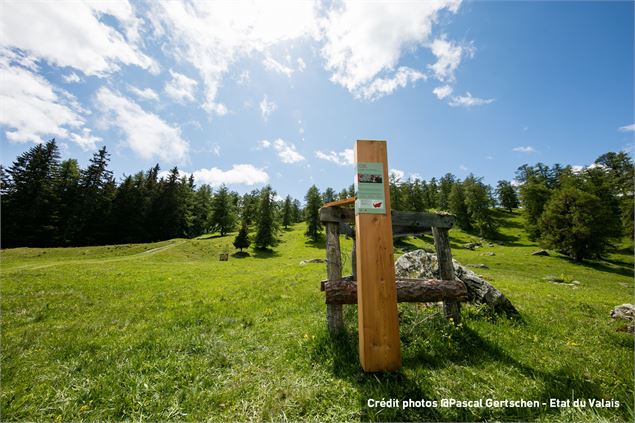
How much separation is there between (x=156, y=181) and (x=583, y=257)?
3832 inches

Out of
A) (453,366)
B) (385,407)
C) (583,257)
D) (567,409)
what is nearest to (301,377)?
(385,407)

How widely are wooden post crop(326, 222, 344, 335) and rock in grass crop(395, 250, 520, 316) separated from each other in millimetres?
3900

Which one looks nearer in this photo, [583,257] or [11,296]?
[11,296]

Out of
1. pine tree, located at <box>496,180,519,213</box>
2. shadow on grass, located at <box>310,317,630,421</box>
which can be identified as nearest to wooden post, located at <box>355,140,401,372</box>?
shadow on grass, located at <box>310,317,630,421</box>

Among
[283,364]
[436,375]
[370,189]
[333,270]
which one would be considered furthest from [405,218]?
[283,364]

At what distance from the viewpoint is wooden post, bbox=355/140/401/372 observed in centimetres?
371

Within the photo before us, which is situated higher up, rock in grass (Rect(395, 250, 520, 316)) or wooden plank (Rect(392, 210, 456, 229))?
wooden plank (Rect(392, 210, 456, 229))

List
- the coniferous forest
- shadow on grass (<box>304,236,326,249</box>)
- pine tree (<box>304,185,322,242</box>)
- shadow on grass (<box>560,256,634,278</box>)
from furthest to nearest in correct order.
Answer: pine tree (<box>304,185,322,242</box>), shadow on grass (<box>304,236,326,249</box>), the coniferous forest, shadow on grass (<box>560,256,634,278</box>)

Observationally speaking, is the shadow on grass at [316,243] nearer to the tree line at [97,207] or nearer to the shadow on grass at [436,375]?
the tree line at [97,207]

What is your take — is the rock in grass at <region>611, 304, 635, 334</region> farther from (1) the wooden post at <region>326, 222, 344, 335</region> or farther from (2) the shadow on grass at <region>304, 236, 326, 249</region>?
(2) the shadow on grass at <region>304, 236, 326, 249</region>

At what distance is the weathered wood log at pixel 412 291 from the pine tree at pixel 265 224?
47.7 meters

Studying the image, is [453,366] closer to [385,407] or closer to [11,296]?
[385,407]

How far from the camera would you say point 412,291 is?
5395mm

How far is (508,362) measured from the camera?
4395 millimetres
